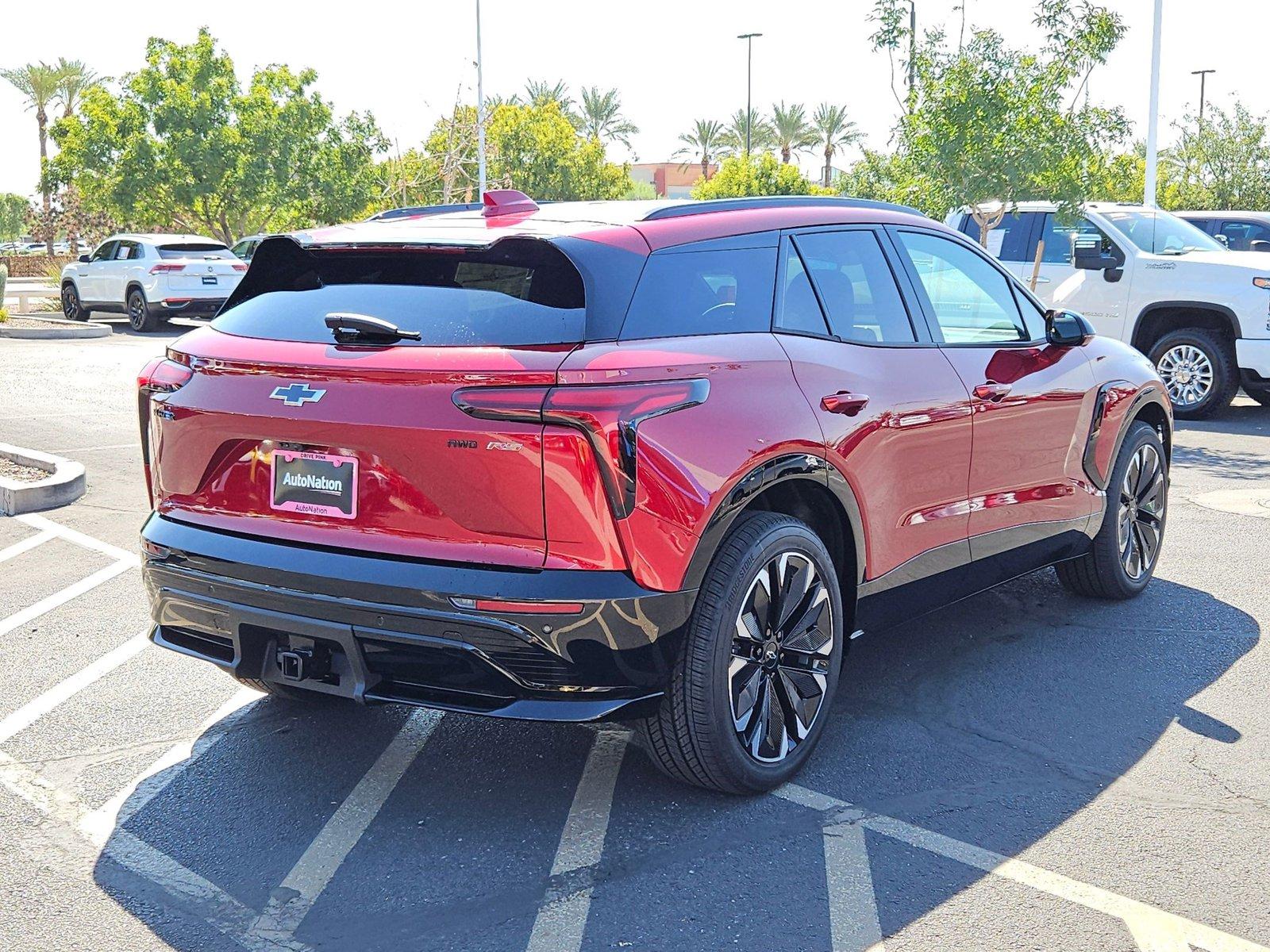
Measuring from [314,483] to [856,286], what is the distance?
2.02 metres

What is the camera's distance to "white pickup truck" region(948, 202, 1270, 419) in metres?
12.2

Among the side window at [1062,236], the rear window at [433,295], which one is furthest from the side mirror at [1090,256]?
the rear window at [433,295]

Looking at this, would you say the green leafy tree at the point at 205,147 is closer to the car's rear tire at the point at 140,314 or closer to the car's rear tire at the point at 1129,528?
the car's rear tire at the point at 140,314

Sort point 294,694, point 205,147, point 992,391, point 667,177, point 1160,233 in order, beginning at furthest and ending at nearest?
point 667,177, point 205,147, point 1160,233, point 992,391, point 294,694

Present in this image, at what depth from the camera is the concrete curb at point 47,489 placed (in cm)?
812

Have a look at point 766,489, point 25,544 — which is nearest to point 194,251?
point 25,544

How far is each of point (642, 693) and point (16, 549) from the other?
4.85 meters

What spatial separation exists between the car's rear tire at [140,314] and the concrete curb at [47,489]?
15.8 meters

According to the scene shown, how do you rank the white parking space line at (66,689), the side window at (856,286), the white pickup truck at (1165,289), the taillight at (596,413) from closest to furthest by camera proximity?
1. the taillight at (596,413)
2. the side window at (856,286)
3. the white parking space line at (66,689)
4. the white pickup truck at (1165,289)

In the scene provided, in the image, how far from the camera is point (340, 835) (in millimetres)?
3744

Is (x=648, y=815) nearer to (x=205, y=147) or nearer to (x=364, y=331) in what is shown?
(x=364, y=331)

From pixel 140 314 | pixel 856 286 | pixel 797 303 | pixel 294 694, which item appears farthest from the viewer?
pixel 140 314

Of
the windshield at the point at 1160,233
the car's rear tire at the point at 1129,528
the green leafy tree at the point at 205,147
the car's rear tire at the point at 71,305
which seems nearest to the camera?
the car's rear tire at the point at 1129,528

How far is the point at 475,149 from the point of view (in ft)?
137
